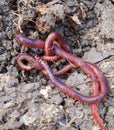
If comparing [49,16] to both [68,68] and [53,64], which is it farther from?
[68,68]

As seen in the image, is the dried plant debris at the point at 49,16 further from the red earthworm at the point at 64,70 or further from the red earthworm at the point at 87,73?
the red earthworm at the point at 64,70

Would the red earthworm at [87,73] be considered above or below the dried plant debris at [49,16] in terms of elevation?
below

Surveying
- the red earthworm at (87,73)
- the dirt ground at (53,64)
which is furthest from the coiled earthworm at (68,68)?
the dirt ground at (53,64)

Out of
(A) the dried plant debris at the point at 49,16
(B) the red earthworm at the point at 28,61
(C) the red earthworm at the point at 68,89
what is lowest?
(C) the red earthworm at the point at 68,89

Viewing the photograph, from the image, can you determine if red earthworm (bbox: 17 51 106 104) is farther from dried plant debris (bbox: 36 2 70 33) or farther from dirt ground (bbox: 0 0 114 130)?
dried plant debris (bbox: 36 2 70 33)

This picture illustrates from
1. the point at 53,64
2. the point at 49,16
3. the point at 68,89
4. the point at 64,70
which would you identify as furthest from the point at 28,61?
the point at 68,89

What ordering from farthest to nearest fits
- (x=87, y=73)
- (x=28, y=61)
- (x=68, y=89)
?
(x=28, y=61) → (x=87, y=73) → (x=68, y=89)

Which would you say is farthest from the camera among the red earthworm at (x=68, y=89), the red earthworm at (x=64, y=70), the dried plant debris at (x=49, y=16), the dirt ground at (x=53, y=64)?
the dried plant debris at (x=49, y=16)

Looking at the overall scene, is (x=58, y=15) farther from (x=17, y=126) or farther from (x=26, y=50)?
(x=17, y=126)

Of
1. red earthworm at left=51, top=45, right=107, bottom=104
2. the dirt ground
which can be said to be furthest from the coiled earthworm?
the dirt ground
